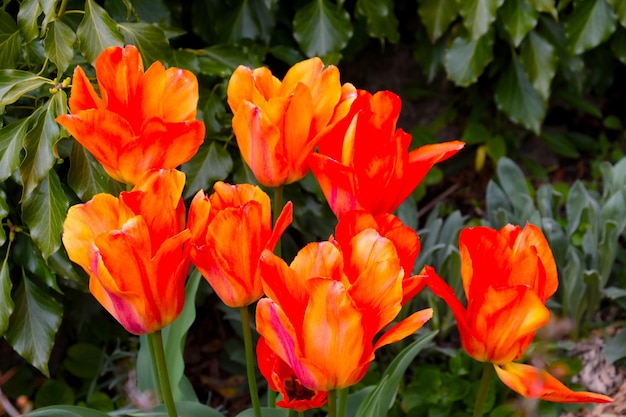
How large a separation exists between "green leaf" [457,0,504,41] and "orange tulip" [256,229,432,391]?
4.95ft

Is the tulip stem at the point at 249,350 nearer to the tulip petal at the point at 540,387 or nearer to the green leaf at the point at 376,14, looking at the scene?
the tulip petal at the point at 540,387

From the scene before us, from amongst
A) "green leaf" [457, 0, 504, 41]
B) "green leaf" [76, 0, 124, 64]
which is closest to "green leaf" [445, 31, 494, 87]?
"green leaf" [457, 0, 504, 41]

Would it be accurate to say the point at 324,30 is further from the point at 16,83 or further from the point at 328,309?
the point at 328,309

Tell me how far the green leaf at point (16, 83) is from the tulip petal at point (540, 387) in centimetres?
90

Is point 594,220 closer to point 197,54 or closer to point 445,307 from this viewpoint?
point 445,307

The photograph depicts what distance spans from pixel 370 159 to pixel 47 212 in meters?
0.76

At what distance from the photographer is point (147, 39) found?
168 cm

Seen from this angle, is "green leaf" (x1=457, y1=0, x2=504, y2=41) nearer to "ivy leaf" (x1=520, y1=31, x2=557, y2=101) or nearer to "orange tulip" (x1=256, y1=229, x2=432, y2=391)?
"ivy leaf" (x1=520, y1=31, x2=557, y2=101)

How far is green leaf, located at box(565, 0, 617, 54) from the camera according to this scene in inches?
97.2

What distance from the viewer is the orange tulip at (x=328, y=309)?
0.87 metres

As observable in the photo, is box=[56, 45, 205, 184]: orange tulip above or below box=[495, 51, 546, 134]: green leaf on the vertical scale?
above

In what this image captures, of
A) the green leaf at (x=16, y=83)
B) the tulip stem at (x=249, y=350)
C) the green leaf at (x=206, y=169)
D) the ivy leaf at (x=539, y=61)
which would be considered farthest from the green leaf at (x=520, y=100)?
the tulip stem at (x=249, y=350)

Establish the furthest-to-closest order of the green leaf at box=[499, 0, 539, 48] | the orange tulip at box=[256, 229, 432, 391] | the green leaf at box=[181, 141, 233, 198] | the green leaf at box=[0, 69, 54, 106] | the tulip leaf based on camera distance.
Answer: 1. the green leaf at box=[499, 0, 539, 48]
2. the green leaf at box=[181, 141, 233, 198]
3. the green leaf at box=[0, 69, 54, 106]
4. the tulip leaf
5. the orange tulip at box=[256, 229, 432, 391]

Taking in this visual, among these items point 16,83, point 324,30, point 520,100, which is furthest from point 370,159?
point 520,100
